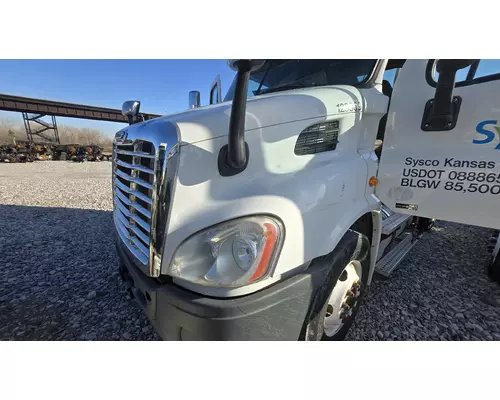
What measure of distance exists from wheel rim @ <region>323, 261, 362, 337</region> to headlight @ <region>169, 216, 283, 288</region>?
37.8 inches

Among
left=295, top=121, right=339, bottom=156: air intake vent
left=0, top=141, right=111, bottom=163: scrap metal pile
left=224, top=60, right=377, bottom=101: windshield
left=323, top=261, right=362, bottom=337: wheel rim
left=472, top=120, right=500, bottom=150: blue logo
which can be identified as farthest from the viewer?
left=0, top=141, right=111, bottom=163: scrap metal pile

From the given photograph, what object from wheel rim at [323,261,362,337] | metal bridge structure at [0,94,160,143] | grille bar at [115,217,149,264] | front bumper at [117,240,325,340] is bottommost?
wheel rim at [323,261,362,337]

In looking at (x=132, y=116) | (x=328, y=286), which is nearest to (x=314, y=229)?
(x=328, y=286)

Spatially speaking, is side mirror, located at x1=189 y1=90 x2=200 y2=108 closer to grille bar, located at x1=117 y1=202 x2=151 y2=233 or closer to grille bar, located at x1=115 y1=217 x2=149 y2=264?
grille bar, located at x1=115 y1=217 x2=149 y2=264

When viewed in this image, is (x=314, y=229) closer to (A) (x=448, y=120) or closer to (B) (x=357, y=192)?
(B) (x=357, y=192)

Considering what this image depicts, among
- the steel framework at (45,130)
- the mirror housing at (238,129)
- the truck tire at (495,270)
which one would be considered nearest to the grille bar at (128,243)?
the mirror housing at (238,129)

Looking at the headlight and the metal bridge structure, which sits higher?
the metal bridge structure

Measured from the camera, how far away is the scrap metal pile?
24047 mm

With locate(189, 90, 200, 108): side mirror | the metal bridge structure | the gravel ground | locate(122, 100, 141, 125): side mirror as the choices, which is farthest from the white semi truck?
the metal bridge structure

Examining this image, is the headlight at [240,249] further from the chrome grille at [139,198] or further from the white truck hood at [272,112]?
the white truck hood at [272,112]

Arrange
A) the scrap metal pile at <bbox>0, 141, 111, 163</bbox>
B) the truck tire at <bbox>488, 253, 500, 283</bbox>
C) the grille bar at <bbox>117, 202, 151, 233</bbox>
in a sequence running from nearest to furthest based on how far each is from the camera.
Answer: the grille bar at <bbox>117, 202, 151, 233</bbox>
the truck tire at <bbox>488, 253, 500, 283</bbox>
the scrap metal pile at <bbox>0, 141, 111, 163</bbox>

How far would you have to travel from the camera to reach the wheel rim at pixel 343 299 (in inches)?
78.7

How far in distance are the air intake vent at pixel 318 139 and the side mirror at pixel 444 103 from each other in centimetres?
76

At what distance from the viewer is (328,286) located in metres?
1.61
